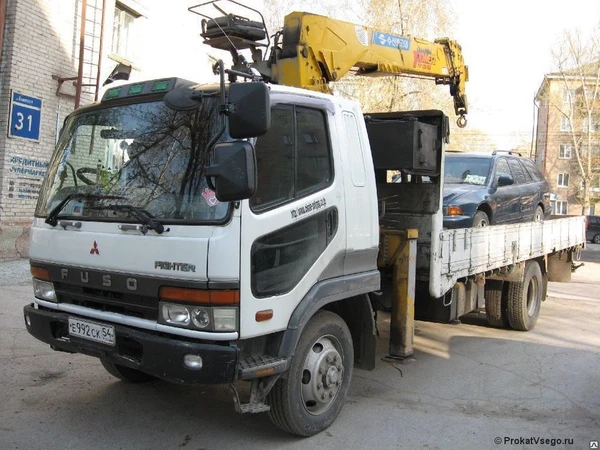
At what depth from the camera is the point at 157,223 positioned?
338 cm

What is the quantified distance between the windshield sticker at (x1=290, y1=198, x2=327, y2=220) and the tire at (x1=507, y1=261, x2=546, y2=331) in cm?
451

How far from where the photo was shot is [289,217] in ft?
12.0

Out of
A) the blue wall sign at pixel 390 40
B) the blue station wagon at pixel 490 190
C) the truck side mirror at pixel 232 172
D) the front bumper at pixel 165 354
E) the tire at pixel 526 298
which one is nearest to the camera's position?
the truck side mirror at pixel 232 172

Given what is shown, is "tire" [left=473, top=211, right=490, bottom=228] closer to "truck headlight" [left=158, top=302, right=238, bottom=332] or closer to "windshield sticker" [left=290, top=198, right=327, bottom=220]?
"windshield sticker" [left=290, top=198, right=327, bottom=220]

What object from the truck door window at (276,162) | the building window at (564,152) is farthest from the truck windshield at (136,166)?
the building window at (564,152)

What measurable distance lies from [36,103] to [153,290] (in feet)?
30.5

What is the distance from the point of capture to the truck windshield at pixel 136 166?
11.3 ft

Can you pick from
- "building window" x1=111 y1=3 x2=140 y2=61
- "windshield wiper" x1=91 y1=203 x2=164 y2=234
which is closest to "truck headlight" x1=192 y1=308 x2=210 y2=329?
"windshield wiper" x1=91 y1=203 x2=164 y2=234

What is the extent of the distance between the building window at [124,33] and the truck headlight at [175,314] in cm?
1148

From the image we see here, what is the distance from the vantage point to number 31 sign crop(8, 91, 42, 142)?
1061 cm

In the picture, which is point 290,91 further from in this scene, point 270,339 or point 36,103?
point 36,103

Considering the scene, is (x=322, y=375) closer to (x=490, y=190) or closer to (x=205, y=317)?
(x=205, y=317)

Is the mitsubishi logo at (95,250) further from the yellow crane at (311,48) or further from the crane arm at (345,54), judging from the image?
the crane arm at (345,54)

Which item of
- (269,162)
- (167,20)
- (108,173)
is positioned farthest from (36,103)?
(269,162)
